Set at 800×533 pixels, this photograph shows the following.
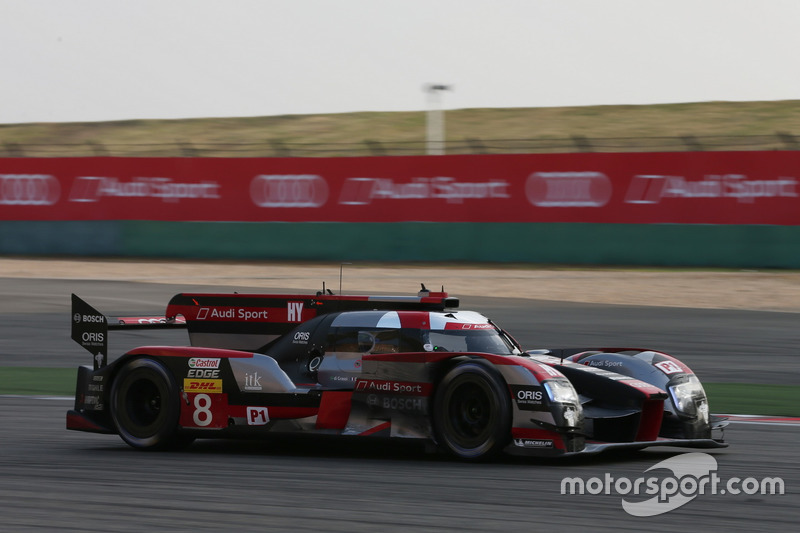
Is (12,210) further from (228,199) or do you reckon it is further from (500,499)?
(500,499)

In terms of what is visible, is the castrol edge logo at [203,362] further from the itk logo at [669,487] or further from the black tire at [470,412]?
the itk logo at [669,487]

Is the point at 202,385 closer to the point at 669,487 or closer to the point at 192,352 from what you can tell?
the point at 192,352

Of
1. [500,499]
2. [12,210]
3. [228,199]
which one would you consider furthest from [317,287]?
[500,499]

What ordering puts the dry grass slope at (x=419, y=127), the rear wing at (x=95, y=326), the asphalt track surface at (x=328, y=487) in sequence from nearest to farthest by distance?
the asphalt track surface at (x=328, y=487) < the rear wing at (x=95, y=326) < the dry grass slope at (x=419, y=127)

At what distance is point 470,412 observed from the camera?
738cm

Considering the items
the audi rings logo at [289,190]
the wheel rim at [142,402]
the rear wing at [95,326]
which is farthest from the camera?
the audi rings logo at [289,190]

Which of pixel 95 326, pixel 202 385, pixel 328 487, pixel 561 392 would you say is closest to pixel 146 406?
pixel 202 385

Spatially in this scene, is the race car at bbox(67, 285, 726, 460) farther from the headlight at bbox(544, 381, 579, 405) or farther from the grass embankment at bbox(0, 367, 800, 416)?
the grass embankment at bbox(0, 367, 800, 416)

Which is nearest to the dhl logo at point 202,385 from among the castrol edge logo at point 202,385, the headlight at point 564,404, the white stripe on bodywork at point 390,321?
the castrol edge logo at point 202,385

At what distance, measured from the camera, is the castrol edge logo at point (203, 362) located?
8.16 m

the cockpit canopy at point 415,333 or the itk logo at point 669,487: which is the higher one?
the cockpit canopy at point 415,333

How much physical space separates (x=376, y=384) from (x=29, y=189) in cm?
3067

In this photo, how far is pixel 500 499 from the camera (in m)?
6.23

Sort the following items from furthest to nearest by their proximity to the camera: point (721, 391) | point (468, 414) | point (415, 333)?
1. point (721, 391)
2. point (415, 333)
3. point (468, 414)
